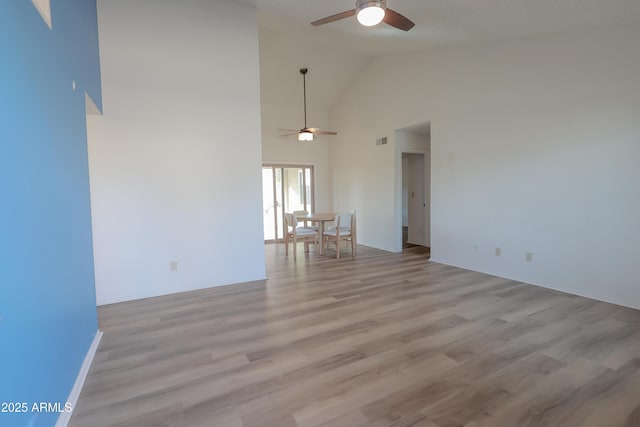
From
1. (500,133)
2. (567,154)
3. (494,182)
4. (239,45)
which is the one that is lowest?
(494,182)

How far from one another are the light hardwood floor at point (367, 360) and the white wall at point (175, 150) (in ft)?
1.74

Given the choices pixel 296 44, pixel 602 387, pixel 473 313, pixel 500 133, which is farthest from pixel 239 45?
pixel 602 387

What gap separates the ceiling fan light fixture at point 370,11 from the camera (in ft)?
7.59

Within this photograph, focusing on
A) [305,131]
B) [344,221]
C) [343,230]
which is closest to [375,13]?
[305,131]

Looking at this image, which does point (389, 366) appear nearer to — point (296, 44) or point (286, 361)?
point (286, 361)

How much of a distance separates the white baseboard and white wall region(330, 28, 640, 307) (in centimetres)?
471

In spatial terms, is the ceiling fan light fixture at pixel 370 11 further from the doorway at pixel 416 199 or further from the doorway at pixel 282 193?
the doorway at pixel 282 193

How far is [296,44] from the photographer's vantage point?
17.5 ft

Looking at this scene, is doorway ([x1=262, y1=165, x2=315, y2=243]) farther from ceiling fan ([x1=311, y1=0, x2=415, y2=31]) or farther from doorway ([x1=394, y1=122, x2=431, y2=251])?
ceiling fan ([x1=311, y1=0, x2=415, y2=31])

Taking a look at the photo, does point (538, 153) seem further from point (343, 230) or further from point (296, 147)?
point (296, 147)

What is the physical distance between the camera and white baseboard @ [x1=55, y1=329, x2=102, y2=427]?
1544 mm

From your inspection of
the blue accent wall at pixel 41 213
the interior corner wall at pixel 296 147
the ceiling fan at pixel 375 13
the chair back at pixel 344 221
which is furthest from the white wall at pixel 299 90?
the blue accent wall at pixel 41 213

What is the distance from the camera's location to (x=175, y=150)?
11.9 feet

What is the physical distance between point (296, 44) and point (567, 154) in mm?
4576
